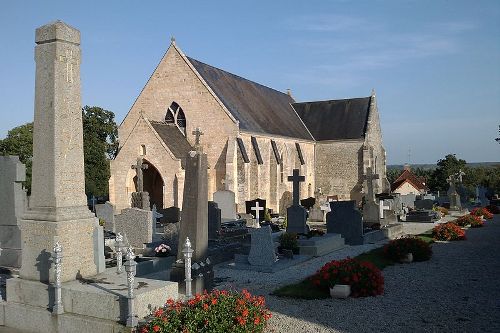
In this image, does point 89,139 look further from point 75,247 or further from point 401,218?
point 75,247

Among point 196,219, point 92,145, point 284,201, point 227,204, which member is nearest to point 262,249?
point 196,219

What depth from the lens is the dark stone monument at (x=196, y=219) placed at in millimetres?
9109

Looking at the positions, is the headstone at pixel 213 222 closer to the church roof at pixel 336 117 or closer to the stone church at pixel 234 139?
the stone church at pixel 234 139

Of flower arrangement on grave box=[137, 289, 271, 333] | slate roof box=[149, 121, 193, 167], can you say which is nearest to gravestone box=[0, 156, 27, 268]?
flower arrangement on grave box=[137, 289, 271, 333]

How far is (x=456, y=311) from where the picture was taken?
7.57 meters

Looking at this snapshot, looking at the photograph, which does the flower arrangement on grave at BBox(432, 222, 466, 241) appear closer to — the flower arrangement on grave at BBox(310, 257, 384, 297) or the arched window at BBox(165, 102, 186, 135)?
the flower arrangement on grave at BBox(310, 257, 384, 297)

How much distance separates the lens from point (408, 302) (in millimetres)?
8219

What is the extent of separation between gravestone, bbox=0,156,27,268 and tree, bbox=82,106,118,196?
96.0 feet

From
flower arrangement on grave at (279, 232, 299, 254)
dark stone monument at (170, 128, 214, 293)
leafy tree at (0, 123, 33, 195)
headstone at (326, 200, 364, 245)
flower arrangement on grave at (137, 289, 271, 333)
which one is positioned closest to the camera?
flower arrangement on grave at (137, 289, 271, 333)

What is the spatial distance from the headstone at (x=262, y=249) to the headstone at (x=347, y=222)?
4.74 meters

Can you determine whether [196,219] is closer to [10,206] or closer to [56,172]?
[56,172]

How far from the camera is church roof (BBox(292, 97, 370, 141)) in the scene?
36812 millimetres

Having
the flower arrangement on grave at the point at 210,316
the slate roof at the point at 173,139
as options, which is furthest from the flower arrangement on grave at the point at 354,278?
the slate roof at the point at 173,139

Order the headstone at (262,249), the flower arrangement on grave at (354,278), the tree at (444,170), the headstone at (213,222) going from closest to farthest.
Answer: the flower arrangement on grave at (354,278), the headstone at (262,249), the headstone at (213,222), the tree at (444,170)
